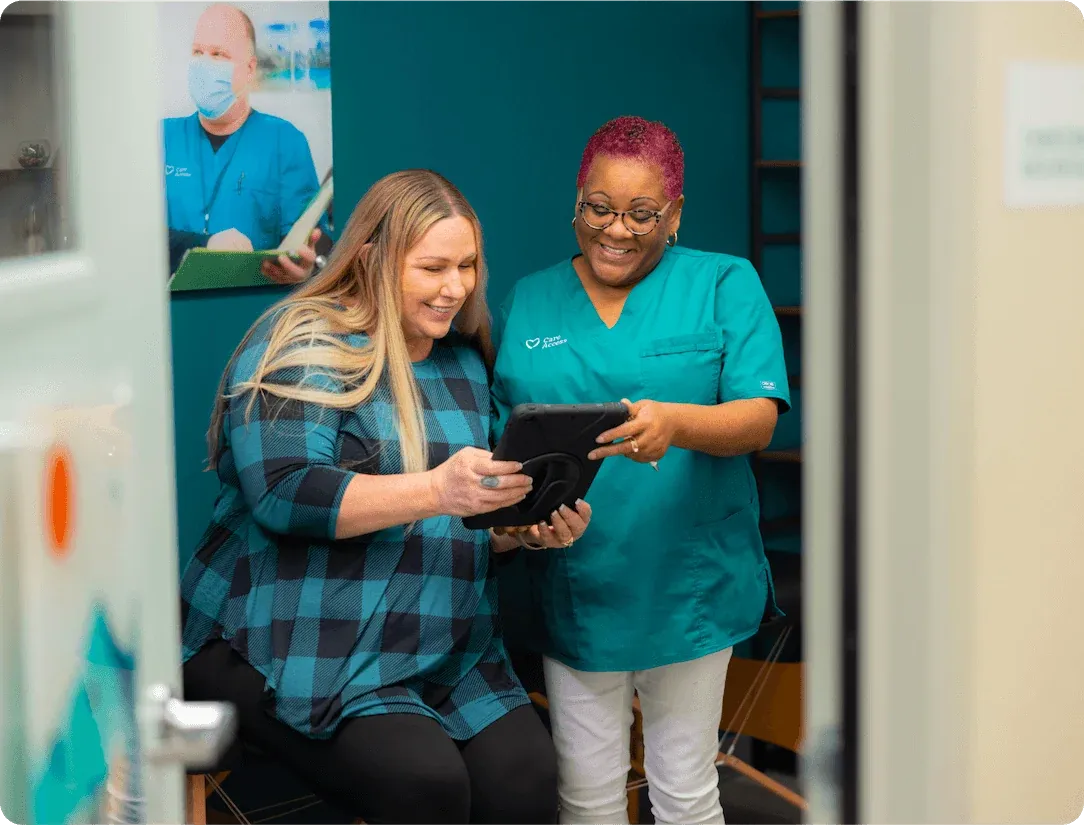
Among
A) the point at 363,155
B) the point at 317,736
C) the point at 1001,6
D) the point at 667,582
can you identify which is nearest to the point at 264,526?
the point at 317,736

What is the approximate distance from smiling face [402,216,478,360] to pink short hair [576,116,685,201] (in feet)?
0.84

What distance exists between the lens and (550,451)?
191 centimetres

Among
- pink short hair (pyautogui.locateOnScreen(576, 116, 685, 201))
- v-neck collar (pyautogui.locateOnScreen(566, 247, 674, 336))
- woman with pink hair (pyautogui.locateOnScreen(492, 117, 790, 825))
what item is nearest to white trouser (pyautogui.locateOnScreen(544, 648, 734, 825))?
woman with pink hair (pyautogui.locateOnScreen(492, 117, 790, 825))

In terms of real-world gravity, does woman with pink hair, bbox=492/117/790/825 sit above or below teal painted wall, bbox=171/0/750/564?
below

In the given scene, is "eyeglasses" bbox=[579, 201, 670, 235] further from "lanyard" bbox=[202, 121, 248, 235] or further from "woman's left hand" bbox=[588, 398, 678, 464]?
"lanyard" bbox=[202, 121, 248, 235]

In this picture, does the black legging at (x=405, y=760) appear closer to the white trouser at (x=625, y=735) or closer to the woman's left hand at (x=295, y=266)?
the white trouser at (x=625, y=735)

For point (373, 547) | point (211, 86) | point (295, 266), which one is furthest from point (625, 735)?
point (211, 86)

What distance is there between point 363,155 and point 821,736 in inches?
85.5

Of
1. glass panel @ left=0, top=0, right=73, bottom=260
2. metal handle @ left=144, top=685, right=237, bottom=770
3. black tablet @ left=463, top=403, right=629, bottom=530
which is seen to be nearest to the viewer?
glass panel @ left=0, top=0, right=73, bottom=260

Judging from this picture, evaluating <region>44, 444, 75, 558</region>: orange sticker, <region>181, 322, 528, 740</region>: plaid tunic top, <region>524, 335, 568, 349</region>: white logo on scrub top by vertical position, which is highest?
<region>524, 335, 568, 349</region>: white logo on scrub top

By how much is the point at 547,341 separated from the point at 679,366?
0.23 meters

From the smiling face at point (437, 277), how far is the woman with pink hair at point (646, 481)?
0.15 metres

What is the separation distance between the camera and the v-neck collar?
2.19 meters

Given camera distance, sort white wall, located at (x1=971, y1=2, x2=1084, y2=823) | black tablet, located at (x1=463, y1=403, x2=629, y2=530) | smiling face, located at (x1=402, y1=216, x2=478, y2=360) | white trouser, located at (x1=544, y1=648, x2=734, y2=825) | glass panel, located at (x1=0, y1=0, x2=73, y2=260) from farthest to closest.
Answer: white trouser, located at (x1=544, y1=648, x2=734, y2=825) < smiling face, located at (x1=402, y1=216, x2=478, y2=360) < black tablet, located at (x1=463, y1=403, x2=629, y2=530) < glass panel, located at (x1=0, y1=0, x2=73, y2=260) < white wall, located at (x1=971, y1=2, x2=1084, y2=823)
